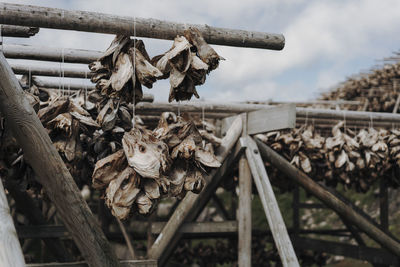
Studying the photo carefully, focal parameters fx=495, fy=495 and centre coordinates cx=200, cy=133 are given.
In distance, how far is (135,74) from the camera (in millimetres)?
2221

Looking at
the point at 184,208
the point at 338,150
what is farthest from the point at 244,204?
the point at 338,150

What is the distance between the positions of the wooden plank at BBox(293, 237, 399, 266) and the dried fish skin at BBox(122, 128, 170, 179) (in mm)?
4495

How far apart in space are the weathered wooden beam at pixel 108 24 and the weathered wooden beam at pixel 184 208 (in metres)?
1.62

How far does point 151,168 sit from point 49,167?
1.71 ft

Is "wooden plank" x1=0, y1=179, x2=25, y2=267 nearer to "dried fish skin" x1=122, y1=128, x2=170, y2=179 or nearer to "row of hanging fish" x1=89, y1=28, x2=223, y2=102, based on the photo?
"dried fish skin" x1=122, y1=128, x2=170, y2=179

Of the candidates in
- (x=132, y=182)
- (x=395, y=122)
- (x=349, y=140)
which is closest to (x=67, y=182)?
(x=132, y=182)

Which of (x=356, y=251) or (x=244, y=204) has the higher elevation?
(x=244, y=204)

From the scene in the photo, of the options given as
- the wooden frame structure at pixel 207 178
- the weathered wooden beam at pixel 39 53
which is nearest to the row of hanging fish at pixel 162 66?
the wooden frame structure at pixel 207 178

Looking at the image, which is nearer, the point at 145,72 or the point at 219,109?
the point at 145,72

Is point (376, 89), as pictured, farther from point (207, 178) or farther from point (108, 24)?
point (108, 24)

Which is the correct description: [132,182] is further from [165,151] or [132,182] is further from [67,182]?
[67,182]

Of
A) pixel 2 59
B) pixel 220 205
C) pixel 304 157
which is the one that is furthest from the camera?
pixel 220 205

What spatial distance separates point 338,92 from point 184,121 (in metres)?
10.3

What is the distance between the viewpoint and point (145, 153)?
6.78ft
